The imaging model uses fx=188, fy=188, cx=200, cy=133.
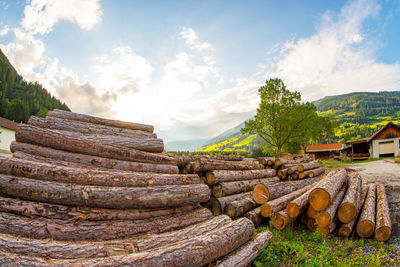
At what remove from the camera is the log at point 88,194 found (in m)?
3.54

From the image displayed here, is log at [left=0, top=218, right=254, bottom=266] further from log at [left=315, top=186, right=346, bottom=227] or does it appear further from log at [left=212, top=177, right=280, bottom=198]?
log at [left=212, top=177, right=280, bottom=198]

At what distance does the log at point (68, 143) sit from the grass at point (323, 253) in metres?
4.28

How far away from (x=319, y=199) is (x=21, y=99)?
333 ft

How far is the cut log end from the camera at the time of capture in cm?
495

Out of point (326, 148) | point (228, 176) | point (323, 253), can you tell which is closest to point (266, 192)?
point (228, 176)

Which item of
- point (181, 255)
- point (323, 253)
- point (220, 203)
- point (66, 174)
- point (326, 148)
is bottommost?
point (323, 253)

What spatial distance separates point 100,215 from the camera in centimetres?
372

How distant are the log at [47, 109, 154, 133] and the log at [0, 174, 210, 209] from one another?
3807 mm

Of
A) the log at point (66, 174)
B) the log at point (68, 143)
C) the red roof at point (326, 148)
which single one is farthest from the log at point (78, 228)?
the red roof at point (326, 148)

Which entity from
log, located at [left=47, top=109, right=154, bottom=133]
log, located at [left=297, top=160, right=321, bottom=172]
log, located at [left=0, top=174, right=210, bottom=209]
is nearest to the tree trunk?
log, located at [left=47, top=109, right=154, bottom=133]

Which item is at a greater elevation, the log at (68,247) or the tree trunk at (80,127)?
the tree trunk at (80,127)

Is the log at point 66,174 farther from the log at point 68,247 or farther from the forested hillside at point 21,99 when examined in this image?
the forested hillside at point 21,99

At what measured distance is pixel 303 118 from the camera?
995 inches

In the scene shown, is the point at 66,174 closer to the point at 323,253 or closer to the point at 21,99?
the point at 323,253
